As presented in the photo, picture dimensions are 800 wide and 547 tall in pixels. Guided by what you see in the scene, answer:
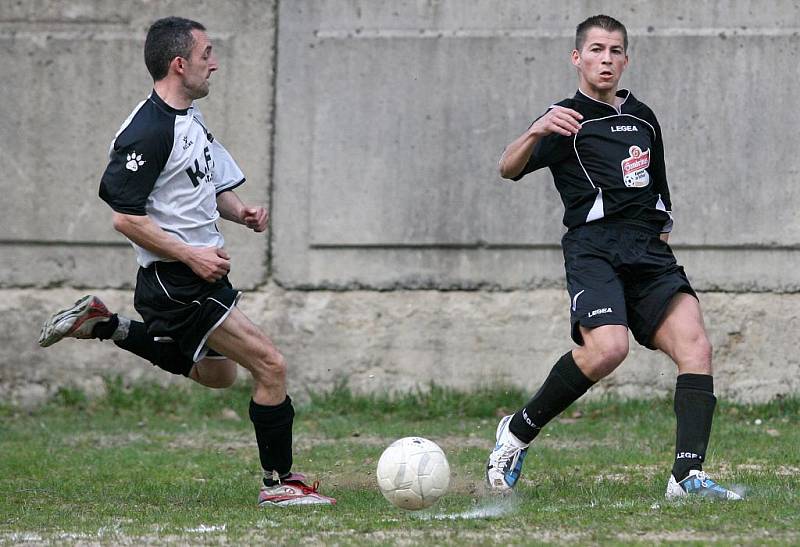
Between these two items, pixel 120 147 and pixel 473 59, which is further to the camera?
pixel 473 59

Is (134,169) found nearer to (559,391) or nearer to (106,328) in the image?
(106,328)

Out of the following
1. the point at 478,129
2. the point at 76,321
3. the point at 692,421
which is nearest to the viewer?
the point at 692,421

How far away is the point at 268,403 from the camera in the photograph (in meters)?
5.86

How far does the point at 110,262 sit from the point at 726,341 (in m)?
4.61

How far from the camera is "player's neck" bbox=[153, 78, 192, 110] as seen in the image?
586 cm

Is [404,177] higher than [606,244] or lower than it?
higher

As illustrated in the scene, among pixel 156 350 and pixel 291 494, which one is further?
pixel 156 350

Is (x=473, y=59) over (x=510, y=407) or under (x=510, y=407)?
over

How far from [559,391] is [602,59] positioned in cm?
157

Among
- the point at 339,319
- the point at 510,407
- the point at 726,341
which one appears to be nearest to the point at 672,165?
the point at 726,341

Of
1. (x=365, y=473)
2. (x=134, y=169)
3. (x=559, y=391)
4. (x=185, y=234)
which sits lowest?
(x=365, y=473)

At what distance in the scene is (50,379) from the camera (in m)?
9.49

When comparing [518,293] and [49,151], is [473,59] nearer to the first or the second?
[518,293]

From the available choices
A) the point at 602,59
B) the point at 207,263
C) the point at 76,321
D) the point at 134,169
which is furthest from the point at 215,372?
the point at 602,59
